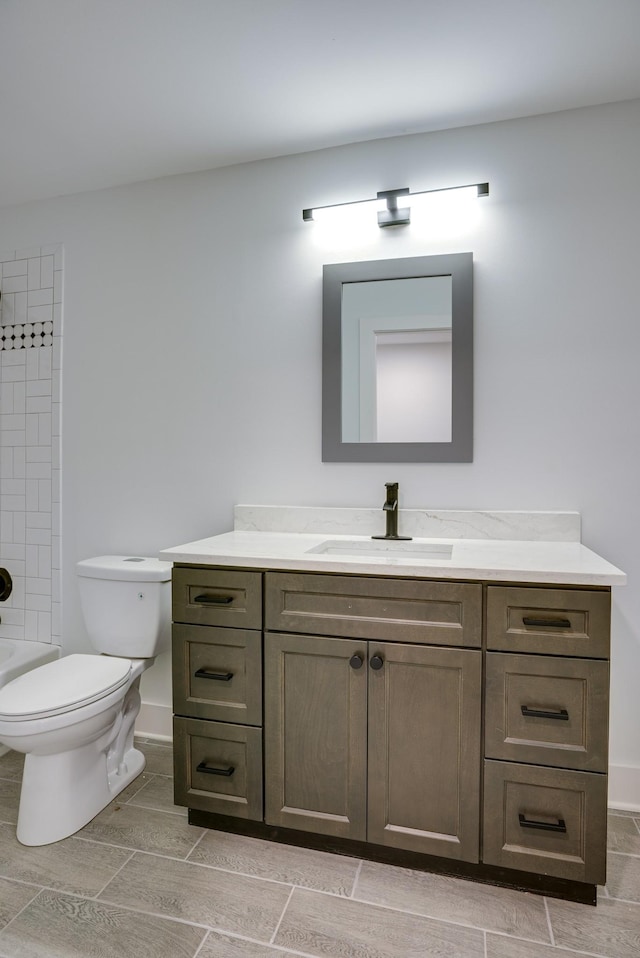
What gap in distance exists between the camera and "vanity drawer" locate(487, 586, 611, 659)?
1454 millimetres

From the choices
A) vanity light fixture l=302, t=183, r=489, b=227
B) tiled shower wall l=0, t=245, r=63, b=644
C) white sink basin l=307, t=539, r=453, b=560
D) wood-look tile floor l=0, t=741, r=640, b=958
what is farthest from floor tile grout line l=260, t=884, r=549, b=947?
vanity light fixture l=302, t=183, r=489, b=227

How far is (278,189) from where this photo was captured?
91.0 inches

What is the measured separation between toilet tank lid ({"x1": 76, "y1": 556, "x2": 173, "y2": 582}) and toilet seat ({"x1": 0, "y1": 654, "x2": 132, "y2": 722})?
0.99 feet

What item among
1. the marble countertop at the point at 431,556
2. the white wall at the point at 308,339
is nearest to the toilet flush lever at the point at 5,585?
the white wall at the point at 308,339

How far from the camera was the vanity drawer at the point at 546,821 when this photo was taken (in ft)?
4.79

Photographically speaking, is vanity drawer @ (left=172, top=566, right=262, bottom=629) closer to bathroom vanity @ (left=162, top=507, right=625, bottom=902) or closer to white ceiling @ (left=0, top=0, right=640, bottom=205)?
bathroom vanity @ (left=162, top=507, right=625, bottom=902)

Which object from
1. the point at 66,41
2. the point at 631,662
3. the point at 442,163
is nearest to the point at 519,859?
the point at 631,662

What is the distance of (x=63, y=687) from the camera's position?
1839 mm

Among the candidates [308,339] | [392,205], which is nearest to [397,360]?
[308,339]

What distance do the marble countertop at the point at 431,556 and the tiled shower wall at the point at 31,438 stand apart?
1000mm

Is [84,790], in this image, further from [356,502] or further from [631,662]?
[631,662]

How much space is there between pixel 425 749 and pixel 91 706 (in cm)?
104

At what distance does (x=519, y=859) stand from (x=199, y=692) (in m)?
1.00

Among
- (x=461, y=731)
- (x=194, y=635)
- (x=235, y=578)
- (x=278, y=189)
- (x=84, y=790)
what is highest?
(x=278, y=189)
